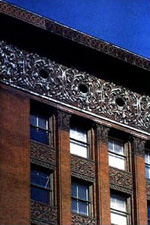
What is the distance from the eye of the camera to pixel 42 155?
145ft

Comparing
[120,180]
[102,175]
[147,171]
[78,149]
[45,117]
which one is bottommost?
[102,175]

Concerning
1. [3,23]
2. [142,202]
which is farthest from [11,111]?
[142,202]

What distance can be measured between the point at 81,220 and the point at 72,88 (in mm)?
5425

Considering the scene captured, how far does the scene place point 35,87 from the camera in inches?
1769

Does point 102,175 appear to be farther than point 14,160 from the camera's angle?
Yes

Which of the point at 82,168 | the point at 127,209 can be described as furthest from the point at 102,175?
the point at 127,209

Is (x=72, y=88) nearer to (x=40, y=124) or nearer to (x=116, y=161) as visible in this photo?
(x=40, y=124)

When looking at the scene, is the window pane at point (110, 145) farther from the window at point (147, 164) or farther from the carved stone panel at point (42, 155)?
the carved stone panel at point (42, 155)

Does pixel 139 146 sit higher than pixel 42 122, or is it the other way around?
pixel 139 146

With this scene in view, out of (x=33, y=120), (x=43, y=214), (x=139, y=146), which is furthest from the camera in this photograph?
(x=139, y=146)

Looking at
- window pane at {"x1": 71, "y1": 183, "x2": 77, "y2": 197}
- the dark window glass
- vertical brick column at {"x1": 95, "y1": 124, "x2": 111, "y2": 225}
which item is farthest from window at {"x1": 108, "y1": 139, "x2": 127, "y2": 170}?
the dark window glass

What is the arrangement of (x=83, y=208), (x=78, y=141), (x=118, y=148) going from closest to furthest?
(x=83, y=208), (x=78, y=141), (x=118, y=148)

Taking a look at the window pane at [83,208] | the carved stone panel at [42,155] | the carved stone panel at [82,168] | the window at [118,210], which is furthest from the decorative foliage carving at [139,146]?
the carved stone panel at [42,155]

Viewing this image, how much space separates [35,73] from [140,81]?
5612 millimetres
